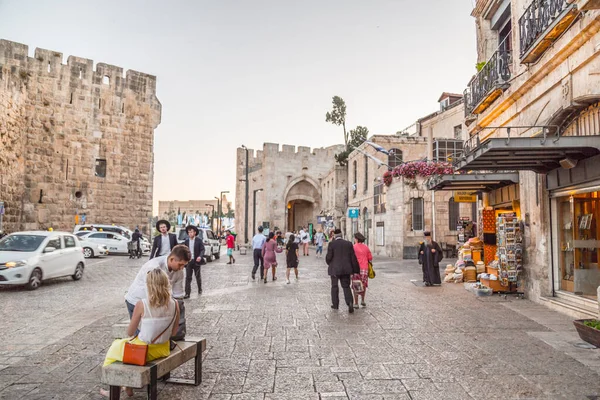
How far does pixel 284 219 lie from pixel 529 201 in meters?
36.9

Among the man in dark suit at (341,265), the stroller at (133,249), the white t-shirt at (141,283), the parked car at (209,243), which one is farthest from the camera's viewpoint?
the stroller at (133,249)

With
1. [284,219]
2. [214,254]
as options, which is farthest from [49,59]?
[284,219]

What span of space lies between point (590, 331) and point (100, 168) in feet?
83.8

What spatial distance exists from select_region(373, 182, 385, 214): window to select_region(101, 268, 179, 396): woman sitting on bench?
21589mm

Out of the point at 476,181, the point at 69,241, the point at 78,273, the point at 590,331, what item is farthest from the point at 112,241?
the point at 590,331

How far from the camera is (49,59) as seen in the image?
77.5 ft

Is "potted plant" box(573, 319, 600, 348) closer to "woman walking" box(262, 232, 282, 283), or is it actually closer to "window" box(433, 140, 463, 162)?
"woman walking" box(262, 232, 282, 283)

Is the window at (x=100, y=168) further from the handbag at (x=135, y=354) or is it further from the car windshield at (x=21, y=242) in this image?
the handbag at (x=135, y=354)

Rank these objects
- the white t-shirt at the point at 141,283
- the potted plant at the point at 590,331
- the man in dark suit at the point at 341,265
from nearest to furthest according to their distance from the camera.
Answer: the white t-shirt at the point at 141,283 < the potted plant at the point at 590,331 < the man in dark suit at the point at 341,265

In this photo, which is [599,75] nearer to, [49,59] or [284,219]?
[49,59]

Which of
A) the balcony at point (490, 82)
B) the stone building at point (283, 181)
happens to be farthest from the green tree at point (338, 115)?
the balcony at point (490, 82)

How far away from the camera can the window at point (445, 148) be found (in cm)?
2344

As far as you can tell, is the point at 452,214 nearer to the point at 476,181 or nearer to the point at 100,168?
the point at 476,181

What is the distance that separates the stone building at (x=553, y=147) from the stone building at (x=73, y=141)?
19831 millimetres
